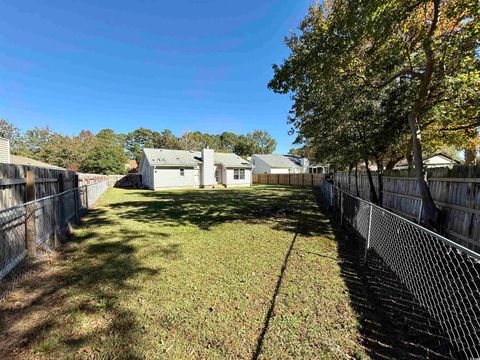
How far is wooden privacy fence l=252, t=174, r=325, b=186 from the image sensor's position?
28.4m

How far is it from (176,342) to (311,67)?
5.63 meters

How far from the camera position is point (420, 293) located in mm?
3168

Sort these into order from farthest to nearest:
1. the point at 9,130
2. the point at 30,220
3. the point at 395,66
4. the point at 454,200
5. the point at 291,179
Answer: the point at 9,130
the point at 291,179
the point at 395,66
the point at 454,200
the point at 30,220

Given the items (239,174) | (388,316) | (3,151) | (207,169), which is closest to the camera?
(388,316)

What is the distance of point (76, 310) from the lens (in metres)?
2.94

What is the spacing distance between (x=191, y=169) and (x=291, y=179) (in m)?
13.5

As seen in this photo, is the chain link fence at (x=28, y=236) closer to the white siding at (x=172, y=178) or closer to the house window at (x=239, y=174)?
the white siding at (x=172, y=178)

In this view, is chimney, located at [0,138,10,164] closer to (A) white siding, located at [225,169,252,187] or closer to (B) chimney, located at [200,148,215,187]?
(B) chimney, located at [200,148,215,187]

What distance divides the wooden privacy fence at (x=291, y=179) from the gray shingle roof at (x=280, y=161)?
3.70 meters

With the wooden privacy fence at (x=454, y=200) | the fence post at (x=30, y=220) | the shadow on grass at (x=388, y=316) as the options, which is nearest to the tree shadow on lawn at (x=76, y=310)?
the fence post at (x=30, y=220)

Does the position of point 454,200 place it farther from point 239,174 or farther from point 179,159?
point 239,174

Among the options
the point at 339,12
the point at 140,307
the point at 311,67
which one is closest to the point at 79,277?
the point at 140,307

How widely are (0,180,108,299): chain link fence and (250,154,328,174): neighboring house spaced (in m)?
32.6

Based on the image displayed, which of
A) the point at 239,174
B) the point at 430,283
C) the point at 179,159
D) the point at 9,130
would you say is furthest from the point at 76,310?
the point at 9,130
